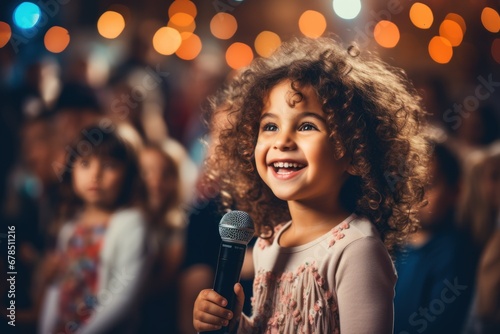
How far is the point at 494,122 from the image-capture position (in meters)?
2.66

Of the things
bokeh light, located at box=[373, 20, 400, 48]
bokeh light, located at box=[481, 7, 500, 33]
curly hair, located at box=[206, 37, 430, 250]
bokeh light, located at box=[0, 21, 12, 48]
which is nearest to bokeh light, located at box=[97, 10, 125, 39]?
bokeh light, located at box=[0, 21, 12, 48]

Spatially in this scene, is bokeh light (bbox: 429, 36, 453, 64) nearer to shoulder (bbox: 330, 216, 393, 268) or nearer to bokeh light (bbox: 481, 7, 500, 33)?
bokeh light (bbox: 481, 7, 500, 33)

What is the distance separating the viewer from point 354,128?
107 centimetres

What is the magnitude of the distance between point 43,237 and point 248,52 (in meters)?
1.45

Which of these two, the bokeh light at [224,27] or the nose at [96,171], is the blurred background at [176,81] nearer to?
the bokeh light at [224,27]

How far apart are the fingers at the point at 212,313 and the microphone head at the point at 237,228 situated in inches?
3.7

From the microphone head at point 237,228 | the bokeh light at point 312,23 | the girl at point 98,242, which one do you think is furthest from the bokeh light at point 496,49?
the microphone head at point 237,228

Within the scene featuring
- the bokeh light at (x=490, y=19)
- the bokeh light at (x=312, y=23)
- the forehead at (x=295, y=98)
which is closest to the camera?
the forehead at (x=295, y=98)

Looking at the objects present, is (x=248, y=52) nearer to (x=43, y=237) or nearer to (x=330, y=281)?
(x=43, y=237)

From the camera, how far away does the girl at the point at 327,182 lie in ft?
3.26

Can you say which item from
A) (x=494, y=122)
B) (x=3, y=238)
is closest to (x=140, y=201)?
(x=3, y=238)

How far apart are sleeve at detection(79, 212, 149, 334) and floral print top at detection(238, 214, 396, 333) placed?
0.98 m

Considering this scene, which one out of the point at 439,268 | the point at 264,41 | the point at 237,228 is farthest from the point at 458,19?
the point at 237,228

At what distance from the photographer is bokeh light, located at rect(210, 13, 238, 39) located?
3107 millimetres
